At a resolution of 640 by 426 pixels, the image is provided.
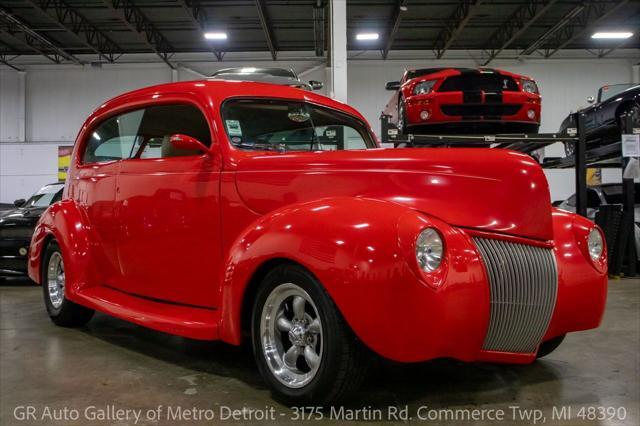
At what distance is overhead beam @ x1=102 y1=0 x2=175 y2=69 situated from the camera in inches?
551

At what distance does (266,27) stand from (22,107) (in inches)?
370

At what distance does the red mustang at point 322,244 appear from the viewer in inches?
80.0

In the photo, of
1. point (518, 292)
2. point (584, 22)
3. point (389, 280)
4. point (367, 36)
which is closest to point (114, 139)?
point (389, 280)

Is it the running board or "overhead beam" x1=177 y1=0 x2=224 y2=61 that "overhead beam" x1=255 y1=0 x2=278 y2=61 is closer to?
"overhead beam" x1=177 y1=0 x2=224 y2=61

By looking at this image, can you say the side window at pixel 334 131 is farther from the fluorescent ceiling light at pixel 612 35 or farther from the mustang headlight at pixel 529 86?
the fluorescent ceiling light at pixel 612 35

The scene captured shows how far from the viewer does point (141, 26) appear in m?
15.6

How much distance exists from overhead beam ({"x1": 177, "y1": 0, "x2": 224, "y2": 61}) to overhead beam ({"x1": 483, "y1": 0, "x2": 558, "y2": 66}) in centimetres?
878

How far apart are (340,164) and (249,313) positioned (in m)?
0.83

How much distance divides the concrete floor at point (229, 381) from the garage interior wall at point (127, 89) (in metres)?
15.6

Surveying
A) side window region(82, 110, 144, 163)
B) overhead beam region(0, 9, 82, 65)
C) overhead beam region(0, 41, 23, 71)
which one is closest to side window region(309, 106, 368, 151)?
side window region(82, 110, 144, 163)

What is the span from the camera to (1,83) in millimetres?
18625

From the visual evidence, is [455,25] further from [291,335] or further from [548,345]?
[291,335]

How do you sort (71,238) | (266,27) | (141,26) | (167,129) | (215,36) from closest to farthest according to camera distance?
(167,129)
(71,238)
(266,27)
(141,26)
(215,36)

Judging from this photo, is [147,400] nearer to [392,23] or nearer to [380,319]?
[380,319]
